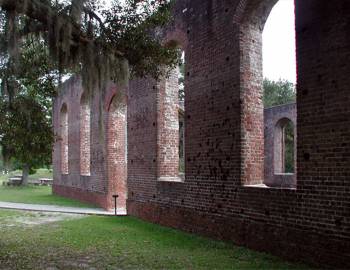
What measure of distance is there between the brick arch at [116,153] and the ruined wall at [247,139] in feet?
11.8

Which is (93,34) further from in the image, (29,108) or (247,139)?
(247,139)

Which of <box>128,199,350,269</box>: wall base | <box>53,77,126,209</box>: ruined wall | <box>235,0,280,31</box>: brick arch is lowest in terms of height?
<box>128,199,350,269</box>: wall base

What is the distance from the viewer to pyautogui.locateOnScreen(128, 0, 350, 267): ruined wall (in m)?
6.23

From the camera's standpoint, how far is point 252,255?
23.7 ft

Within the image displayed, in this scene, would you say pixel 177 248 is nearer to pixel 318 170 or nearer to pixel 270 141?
pixel 318 170

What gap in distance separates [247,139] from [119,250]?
9.77ft

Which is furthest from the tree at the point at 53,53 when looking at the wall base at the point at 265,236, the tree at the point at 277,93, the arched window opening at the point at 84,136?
the tree at the point at 277,93

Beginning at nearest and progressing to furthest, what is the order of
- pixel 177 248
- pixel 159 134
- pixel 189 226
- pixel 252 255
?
pixel 252 255
pixel 177 248
pixel 189 226
pixel 159 134

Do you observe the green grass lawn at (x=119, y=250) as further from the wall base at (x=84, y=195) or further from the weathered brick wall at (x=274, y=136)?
the weathered brick wall at (x=274, y=136)

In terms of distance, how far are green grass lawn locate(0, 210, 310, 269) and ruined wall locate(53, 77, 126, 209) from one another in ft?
16.7

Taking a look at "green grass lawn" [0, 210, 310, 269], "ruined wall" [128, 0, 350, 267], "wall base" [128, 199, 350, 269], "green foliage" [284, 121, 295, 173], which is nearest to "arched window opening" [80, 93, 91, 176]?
"ruined wall" [128, 0, 350, 267]

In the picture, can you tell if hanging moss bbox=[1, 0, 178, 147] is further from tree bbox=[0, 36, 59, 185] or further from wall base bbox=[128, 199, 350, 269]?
wall base bbox=[128, 199, 350, 269]

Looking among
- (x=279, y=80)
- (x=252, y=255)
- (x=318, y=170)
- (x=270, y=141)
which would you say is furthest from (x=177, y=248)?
(x=279, y=80)

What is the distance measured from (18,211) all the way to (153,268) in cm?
992
